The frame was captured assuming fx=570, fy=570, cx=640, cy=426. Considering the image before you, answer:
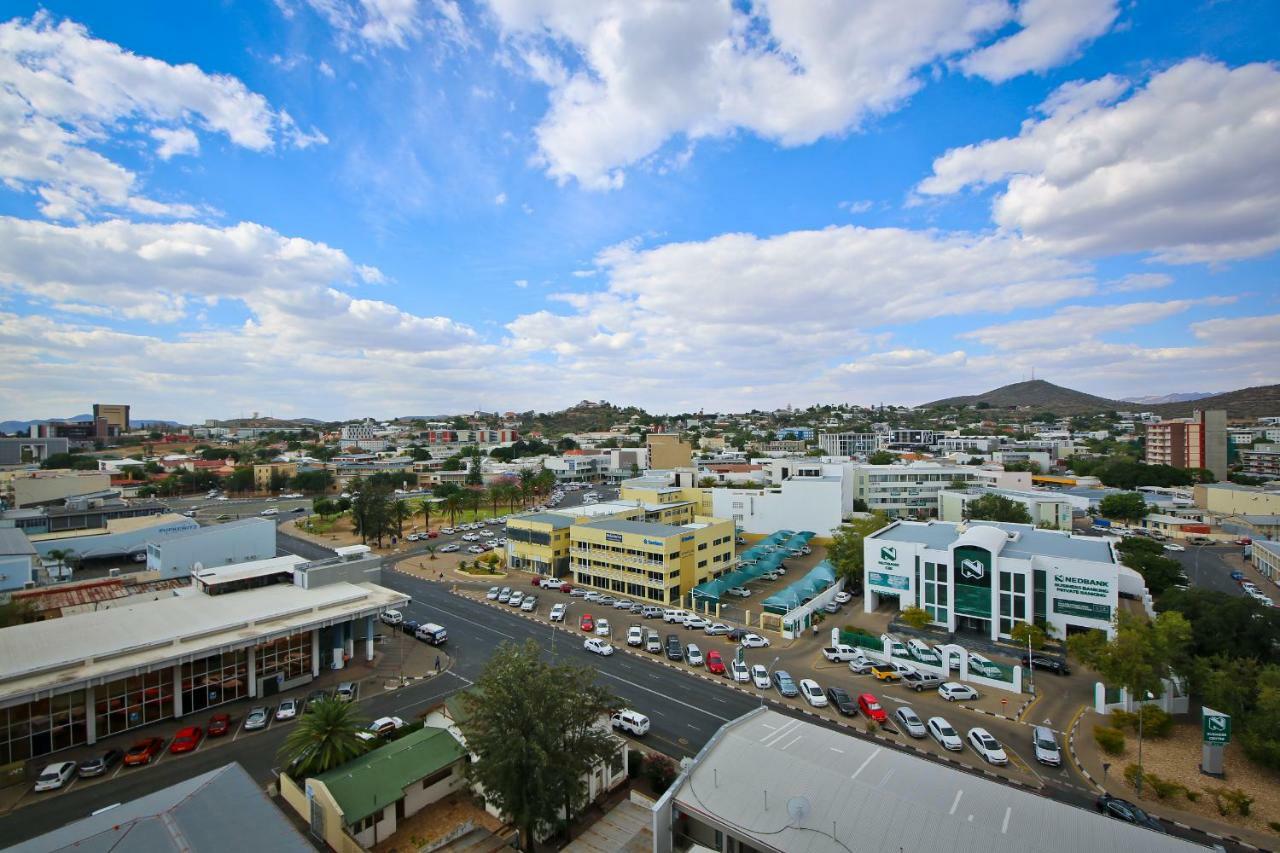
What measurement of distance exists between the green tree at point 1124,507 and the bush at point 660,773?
56323mm

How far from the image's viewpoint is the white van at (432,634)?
24.5 meters

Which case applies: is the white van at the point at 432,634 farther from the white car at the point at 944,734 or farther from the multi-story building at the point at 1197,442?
the multi-story building at the point at 1197,442

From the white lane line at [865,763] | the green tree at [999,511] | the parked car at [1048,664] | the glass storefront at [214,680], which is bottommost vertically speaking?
the parked car at [1048,664]

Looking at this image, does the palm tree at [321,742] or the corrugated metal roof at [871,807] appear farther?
the palm tree at [321,742]

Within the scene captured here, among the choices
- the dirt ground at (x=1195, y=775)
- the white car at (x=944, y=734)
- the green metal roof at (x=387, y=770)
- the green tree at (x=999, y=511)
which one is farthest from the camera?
the green tree at (x=999, y=511)

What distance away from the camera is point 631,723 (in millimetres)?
16906

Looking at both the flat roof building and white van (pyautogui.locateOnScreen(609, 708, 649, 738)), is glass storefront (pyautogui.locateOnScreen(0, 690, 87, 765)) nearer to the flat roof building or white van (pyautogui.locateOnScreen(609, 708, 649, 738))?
the flat roof building

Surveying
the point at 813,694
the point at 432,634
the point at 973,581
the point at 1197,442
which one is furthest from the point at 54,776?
the point at 1197,442

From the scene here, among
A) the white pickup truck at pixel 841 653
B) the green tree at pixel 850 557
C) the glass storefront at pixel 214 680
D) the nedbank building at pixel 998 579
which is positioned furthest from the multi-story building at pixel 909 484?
the glass storefront at pixel 214 680

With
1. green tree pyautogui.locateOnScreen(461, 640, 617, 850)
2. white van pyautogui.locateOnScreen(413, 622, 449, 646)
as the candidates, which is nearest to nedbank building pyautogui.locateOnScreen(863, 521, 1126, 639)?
green tree pyautogui.locateOnScreen(461, 640, 617, 850)

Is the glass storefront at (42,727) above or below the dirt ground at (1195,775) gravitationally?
above

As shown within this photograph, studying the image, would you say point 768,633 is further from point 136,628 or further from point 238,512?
point 238,512

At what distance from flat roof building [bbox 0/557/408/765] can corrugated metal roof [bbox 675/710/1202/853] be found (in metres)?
15.6

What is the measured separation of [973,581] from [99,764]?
101 ft
